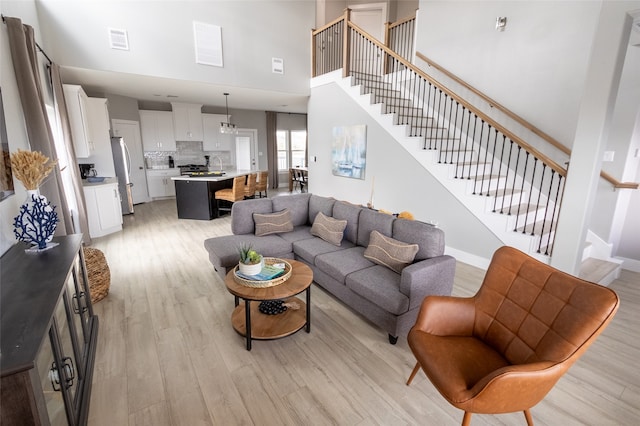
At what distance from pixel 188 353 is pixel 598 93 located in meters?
4.31

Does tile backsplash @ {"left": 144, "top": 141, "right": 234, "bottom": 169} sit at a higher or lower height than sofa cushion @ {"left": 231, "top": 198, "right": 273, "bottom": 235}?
higher

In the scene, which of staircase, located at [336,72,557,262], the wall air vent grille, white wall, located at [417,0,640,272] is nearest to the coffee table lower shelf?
staircase, located at [336,72,557,262]

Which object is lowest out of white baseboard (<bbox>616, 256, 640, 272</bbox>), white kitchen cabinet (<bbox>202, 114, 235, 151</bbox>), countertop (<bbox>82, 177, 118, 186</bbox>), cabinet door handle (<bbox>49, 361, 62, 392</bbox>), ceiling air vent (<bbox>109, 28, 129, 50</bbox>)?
white baseboard (<bbox>616, 256, 640, 272</bbox>)

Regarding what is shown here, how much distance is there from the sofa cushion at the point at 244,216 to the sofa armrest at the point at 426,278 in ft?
7.08

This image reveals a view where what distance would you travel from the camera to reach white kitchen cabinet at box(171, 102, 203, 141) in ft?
27.0

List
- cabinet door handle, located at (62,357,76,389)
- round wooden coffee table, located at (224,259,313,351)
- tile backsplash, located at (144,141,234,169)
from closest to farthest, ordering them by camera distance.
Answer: cabinet door handle, located at (62,357,76,389) → round wooden coffee table, located at (224,259,313,351) → tile backsplash, located at (144,141,234,169)

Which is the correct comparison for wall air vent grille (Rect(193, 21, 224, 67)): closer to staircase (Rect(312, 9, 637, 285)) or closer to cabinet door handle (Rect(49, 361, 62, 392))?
staircase (Rect(312, 9, 637, 285))

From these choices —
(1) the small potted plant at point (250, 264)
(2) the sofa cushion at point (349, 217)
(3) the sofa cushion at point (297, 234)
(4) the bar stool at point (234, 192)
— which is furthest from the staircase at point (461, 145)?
(1) the small potted plant at point (250, 264)

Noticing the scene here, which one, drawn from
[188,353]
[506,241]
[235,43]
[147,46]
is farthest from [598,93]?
[147,46]

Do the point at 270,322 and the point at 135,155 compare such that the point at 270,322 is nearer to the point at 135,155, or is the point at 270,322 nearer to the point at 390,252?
the point at 390,252

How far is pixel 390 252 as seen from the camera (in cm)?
278

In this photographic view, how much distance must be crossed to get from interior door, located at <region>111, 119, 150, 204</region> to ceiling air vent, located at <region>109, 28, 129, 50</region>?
2995 millimetres

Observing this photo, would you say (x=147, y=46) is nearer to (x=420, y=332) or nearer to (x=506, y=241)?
(x=420, y=332)

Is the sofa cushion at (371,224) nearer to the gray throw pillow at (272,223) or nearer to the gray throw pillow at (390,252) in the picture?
the gray throw pillow at (390,252)
